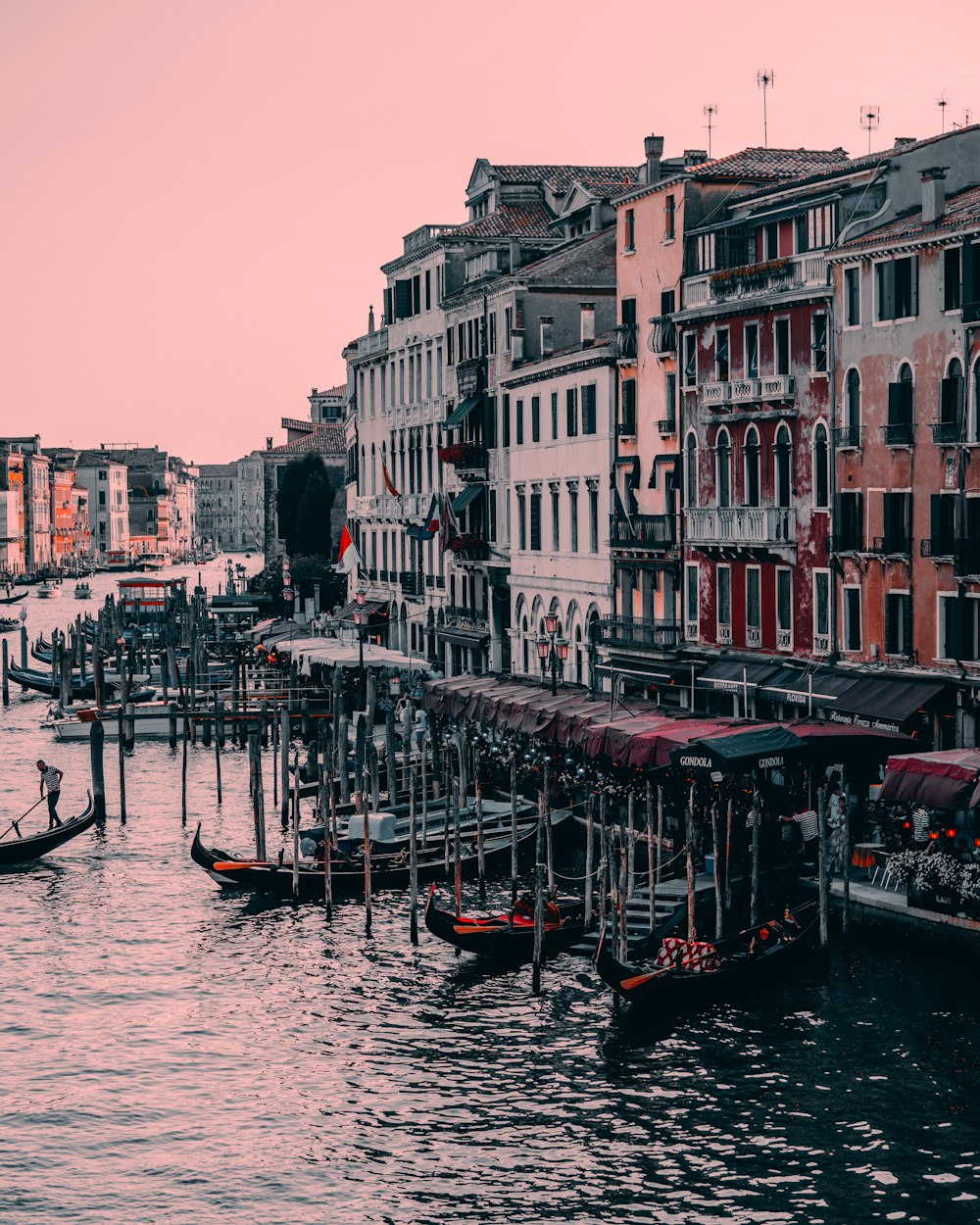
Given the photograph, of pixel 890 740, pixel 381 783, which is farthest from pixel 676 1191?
pixel 381 783

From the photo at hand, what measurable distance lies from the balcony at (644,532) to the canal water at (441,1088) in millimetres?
16300

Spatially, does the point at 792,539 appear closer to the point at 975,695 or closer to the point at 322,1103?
the point at 975,695

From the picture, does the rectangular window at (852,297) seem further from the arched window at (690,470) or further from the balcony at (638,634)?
the balcony at (638,634)

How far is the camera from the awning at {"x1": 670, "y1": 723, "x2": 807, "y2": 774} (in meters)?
34.8

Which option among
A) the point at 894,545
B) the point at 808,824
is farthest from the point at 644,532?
the point at 808,824

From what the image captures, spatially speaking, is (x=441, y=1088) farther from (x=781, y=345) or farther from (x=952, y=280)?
(x=781, y=345)

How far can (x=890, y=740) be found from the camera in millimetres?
37062

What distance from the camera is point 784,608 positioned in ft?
151

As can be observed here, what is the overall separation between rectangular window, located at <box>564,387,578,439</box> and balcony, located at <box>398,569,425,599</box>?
18897mm

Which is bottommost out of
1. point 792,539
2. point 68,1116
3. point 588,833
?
point 68,1116

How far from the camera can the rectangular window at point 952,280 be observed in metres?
39.3

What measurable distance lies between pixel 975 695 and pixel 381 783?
21106mm

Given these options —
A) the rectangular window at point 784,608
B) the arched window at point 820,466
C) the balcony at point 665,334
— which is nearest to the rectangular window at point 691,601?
the rectangular window at point 784,608

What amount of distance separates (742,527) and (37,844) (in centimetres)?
1785
